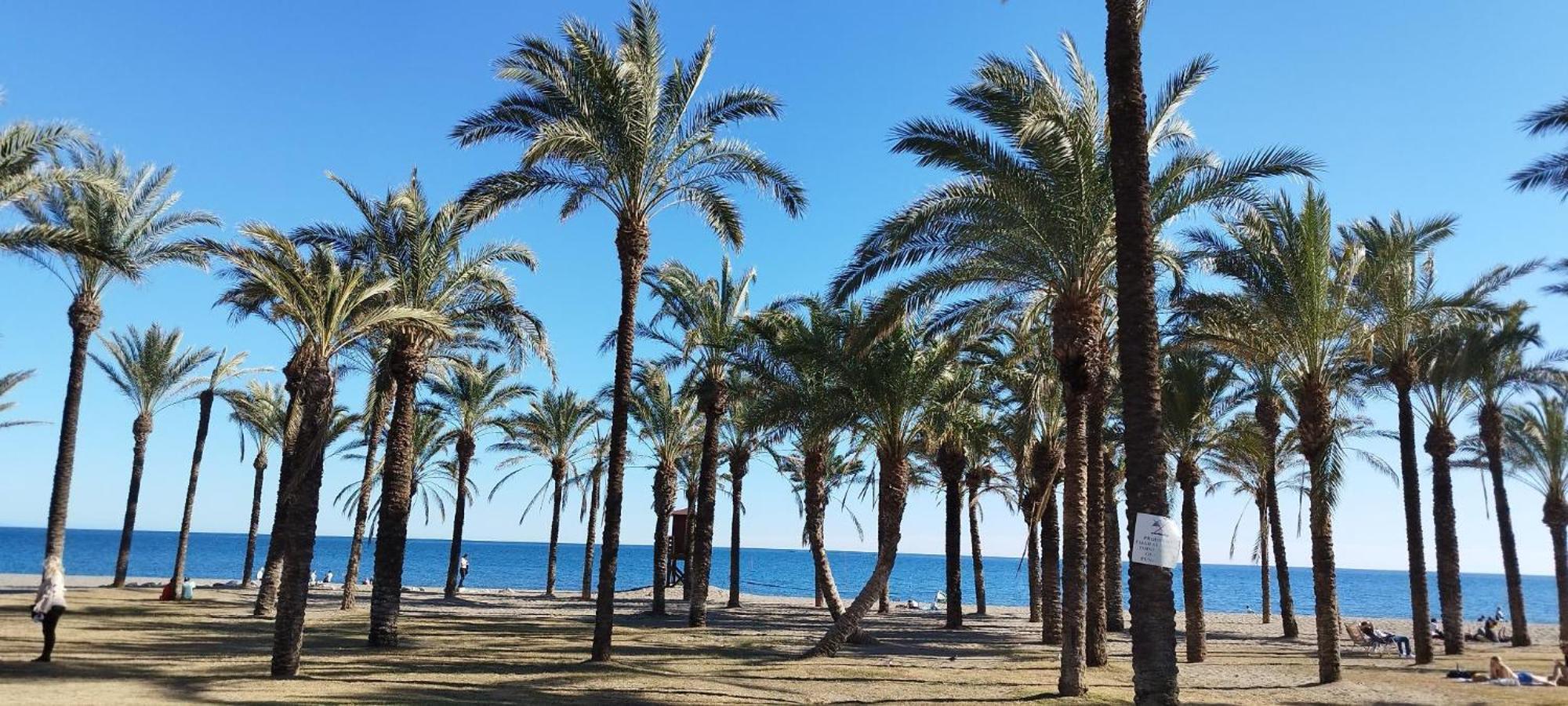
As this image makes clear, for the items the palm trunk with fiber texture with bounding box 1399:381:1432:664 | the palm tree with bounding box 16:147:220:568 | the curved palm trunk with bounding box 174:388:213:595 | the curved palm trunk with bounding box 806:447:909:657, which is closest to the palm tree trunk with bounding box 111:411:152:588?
the curved palm trunk with bounding box 174:388:213:595

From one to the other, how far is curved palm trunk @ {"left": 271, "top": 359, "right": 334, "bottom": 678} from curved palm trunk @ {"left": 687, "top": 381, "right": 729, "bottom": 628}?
43.9 ft

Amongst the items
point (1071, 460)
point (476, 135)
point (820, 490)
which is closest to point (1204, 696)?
point (1071, 460)

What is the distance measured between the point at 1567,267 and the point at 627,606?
3192 centimetres

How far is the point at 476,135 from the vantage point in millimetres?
18609

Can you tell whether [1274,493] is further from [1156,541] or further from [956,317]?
[1156,541]

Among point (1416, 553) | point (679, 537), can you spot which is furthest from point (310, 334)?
point (679, 537)

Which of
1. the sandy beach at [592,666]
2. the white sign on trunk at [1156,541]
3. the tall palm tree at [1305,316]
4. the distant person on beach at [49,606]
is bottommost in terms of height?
the sandy beach at [592,666]

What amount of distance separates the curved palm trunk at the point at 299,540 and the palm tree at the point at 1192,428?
1718cm

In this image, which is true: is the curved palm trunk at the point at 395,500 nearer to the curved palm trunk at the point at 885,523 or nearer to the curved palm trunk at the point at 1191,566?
the curved palm trunk at the point at 885,523

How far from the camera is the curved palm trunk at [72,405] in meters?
20.3

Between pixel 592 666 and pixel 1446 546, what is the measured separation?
22.3m

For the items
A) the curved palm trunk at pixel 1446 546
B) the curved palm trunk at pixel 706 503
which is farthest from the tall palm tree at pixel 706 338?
the curved palm trunk at pixel 1446 546

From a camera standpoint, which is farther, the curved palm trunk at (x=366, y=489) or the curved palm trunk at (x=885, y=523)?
the curved palm trunk at (x=366, y=489)

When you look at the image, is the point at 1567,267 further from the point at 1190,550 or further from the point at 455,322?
the point at 455,322
